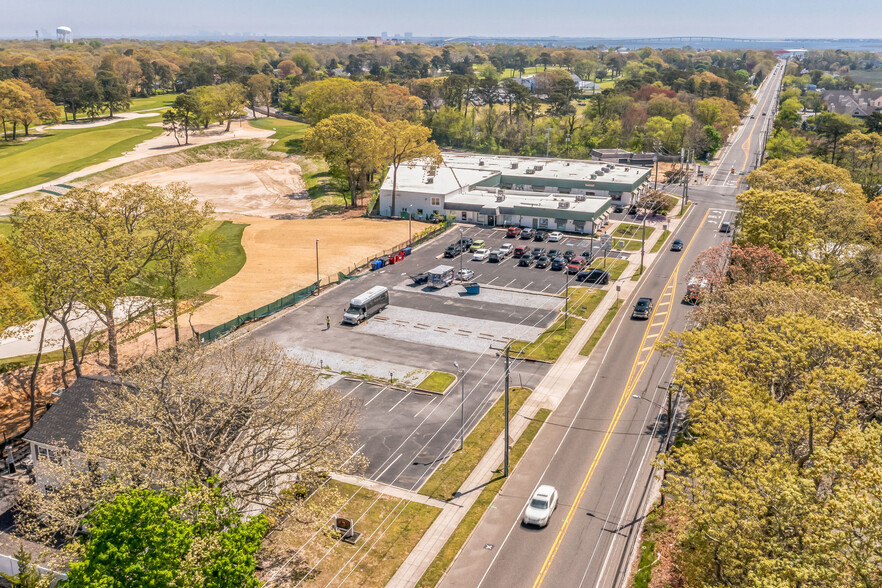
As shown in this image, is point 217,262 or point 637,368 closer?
point 637,368

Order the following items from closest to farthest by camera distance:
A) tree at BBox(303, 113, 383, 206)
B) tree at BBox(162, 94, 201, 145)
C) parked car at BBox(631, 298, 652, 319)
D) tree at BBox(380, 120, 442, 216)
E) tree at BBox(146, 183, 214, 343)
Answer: tree at BBox(146, 183, 214, 343) < parked car at BBox(631, 298, 652, 319) < tree at BBox(303, 113, 383, 206) < tree at BBox(380, 120, 442, 216) < tree at BBox(162, 94, 201, 145)

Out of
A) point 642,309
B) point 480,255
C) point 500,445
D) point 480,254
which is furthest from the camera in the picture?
point 480,254

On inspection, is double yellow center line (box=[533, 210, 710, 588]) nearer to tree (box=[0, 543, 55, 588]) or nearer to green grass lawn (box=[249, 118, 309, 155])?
tree (box=[0, 543, 55, 588])

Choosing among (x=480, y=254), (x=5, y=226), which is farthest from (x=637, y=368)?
(x=5, y=226)

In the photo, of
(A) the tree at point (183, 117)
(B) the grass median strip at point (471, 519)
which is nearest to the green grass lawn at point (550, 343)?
(B) the grass median strip at point (471, 519)

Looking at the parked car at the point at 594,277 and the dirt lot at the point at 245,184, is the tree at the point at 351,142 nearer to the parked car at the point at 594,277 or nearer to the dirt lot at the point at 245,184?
the dirt lot at the point at 245,184

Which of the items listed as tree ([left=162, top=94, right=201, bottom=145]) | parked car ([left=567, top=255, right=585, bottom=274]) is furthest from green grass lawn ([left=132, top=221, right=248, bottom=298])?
tree ([left=162, top=94, right=201, bottom=145])

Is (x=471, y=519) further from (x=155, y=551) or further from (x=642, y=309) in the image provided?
(x=642, y=309)
